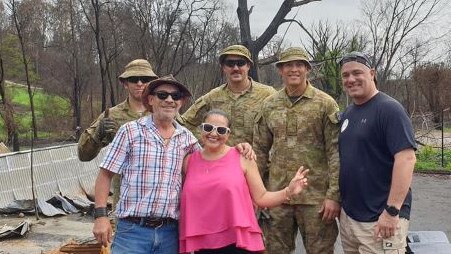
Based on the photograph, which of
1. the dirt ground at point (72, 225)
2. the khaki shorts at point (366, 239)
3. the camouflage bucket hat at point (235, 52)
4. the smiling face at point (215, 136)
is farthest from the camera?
the dirt ground at point (72, 225)

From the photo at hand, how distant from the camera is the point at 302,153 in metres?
3.92

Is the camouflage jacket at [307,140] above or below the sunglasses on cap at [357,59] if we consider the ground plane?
below

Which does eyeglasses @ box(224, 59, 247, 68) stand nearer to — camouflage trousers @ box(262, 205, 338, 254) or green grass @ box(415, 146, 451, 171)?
camouflage trousers @ box(262, 205, 338, 254)

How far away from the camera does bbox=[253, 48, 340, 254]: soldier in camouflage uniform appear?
3.88 meters

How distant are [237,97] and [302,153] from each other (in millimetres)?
950

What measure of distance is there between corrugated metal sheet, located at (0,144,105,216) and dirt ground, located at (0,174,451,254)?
1.20 ft

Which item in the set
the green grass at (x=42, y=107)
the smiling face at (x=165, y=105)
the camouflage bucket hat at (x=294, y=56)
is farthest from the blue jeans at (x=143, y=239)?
the green grass at (x=42, y=107)

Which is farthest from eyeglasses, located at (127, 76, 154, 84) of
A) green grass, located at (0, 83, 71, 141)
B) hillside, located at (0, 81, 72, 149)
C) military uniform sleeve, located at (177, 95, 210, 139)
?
green grass, located at (0, 83, 71, 141)

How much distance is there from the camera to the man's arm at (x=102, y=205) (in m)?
3.06

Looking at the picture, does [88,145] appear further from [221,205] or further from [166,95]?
[221,205]

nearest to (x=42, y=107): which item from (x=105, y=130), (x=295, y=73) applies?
(x=105, y=130)

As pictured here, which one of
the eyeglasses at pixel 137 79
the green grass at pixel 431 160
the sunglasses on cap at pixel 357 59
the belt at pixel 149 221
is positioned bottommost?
the green grass at pixel 431 160

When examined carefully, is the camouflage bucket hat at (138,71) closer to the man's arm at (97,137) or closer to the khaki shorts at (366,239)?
the man's arm at (97,137)

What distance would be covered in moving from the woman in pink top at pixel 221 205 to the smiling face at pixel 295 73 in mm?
1076
